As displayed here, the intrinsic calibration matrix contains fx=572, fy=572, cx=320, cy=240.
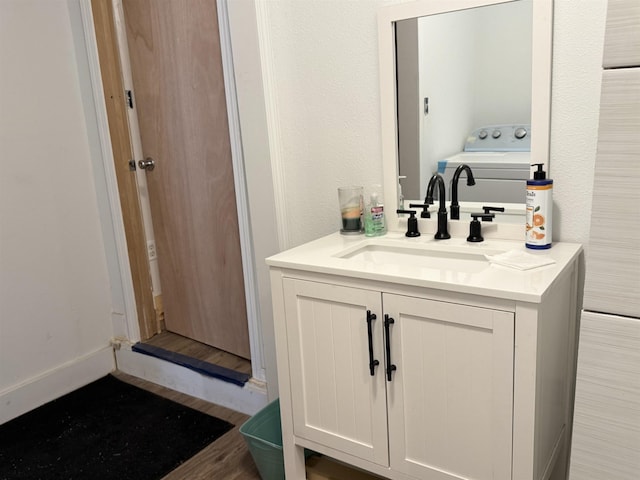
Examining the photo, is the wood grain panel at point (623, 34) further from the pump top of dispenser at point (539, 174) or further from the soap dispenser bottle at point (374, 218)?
the soap dispenser bottle at point (374, 218)

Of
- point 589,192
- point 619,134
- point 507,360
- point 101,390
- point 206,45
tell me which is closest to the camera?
point 619,134

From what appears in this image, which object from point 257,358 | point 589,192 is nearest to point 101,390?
point 257,358

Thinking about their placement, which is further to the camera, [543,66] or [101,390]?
[101,390]

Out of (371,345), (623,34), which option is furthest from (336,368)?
(623,34)

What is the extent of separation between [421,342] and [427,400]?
0.16m

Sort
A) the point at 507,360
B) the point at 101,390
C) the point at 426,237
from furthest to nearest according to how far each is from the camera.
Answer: the point at 101,390 < the point at 426,237 < the point at 507,360

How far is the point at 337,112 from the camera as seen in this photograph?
6.40 feet

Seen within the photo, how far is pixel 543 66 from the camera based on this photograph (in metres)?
1.52

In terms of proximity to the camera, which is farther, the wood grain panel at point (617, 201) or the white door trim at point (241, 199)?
the white door trim at point (241, 199)

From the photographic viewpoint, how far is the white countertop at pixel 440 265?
130 cm

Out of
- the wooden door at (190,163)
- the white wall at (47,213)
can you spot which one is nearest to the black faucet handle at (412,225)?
the wooden door at (190,163)

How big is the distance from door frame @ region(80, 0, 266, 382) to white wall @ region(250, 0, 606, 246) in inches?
9.9

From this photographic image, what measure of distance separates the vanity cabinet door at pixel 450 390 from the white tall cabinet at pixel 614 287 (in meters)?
0.19

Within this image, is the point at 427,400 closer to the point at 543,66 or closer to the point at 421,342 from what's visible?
the point at 421,342
